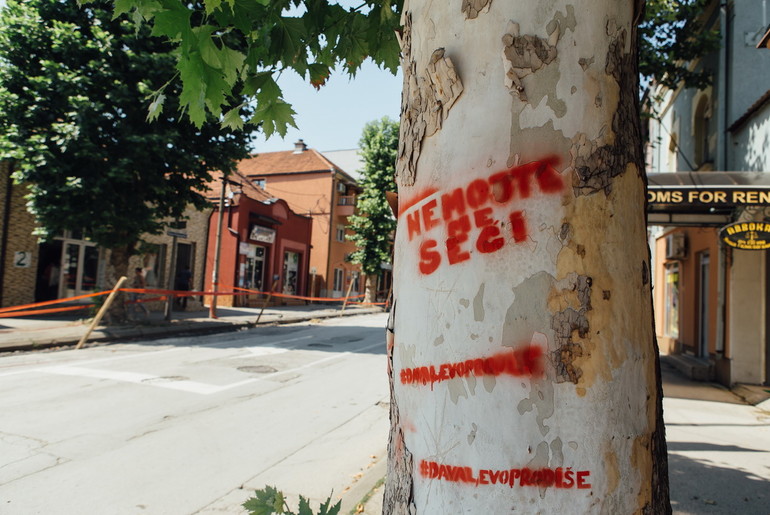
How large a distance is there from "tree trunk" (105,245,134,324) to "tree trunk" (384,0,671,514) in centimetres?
1400

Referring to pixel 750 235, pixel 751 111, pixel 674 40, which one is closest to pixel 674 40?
pixel 674 40

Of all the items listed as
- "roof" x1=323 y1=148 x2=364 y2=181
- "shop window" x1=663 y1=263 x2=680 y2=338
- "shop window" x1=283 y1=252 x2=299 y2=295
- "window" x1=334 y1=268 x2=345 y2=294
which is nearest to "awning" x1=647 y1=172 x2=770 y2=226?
"shop window" x1=663 y1=263 x2=680 y2=338

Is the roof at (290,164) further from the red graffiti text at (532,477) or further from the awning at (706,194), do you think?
the red graffiti text at (532,477)

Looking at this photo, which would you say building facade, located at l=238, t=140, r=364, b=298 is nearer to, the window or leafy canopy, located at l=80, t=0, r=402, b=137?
the window

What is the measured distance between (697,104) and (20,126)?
16343mm

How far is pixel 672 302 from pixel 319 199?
82.3ft

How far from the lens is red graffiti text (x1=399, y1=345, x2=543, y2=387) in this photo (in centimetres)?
113

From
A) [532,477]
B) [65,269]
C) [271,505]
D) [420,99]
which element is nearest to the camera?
[532,477]

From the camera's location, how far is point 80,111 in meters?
11.3

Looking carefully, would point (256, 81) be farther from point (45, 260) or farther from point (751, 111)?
point (45, 260)

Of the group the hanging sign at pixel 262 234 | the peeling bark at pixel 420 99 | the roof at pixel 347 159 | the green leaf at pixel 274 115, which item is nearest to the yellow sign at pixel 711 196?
the green leaf at pixel 274 115

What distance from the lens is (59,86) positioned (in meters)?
11.3

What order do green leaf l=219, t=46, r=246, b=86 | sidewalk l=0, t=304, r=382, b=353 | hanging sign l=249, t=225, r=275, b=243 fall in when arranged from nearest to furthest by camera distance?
green leaf l=219, t=46, r=246, b=86
sidewalk l=0, t=304, r=382, b=353
hanging sign l=249, t=225, r=275, b=243

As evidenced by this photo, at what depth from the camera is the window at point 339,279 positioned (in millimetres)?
37750
